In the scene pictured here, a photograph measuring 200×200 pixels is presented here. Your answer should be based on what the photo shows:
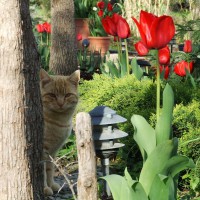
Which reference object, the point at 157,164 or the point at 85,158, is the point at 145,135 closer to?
the point at 157,164

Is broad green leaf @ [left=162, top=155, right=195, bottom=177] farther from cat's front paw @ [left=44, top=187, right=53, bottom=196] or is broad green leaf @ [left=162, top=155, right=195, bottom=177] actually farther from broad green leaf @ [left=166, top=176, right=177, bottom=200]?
cat's front paw @ [left=44, top=187, right=53, bottom=196]

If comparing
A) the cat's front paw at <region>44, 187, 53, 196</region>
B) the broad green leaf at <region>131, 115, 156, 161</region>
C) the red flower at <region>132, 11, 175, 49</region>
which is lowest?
the cat's front paw at <region>44, 187, 53, 196</region>

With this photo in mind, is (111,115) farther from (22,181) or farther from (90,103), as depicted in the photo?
(90,103)

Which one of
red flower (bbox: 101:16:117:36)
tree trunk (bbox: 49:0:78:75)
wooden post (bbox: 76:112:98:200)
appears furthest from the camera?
tree trunk (bbox: 49:0:78:75)

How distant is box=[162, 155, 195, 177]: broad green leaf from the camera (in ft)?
12.0

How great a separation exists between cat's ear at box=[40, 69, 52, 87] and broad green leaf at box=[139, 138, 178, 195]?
1658mm

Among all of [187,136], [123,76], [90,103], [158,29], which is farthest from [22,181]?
[123,76]

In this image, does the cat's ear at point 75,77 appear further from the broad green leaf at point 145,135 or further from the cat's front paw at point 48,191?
the broad green leaf at point 145,135

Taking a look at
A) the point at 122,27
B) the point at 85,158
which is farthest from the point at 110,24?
the point at 85,158

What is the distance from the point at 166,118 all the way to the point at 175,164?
291 mm

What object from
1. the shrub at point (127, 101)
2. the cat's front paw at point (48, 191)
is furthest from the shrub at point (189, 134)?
the cat's front paw at point (48, 191)

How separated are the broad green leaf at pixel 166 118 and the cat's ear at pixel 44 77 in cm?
161

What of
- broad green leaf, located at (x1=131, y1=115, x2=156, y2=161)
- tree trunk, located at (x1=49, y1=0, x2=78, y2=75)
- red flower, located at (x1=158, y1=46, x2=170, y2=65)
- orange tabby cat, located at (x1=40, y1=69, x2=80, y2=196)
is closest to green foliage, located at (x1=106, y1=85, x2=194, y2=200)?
broad green leaf, located at (x1=131, y1=115, x2=156, y2=161)

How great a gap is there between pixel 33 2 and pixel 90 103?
12.6 meters
